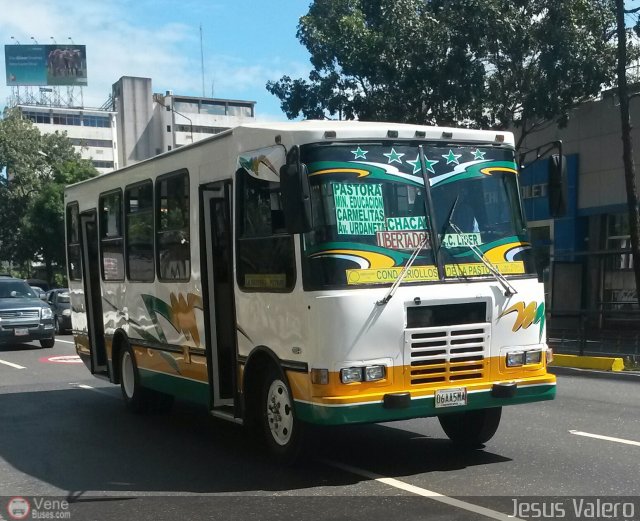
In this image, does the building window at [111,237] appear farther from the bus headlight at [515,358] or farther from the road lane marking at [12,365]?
the road lane marking at [12,365]

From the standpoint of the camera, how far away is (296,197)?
22.3 ft

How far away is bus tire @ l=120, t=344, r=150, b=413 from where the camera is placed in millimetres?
10984

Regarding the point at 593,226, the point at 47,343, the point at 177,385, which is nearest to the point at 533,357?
the point at 177,385

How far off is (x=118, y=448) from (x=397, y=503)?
3.69m

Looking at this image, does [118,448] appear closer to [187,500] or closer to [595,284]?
[187,500]

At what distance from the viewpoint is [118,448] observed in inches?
352

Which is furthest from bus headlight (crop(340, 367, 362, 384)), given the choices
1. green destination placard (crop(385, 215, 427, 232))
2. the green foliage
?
the green foliage

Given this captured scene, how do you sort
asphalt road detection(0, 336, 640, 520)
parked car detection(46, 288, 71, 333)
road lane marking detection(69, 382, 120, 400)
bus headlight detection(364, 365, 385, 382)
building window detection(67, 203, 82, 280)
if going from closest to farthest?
1. asphalt road detection(0, 336, 640, 520)
2. bus headlight detection(364, 365, 385, 382)
3. building window detection(67, 203, 82, 280)
4. road lane marking detection(69, 382, 120, 400)
5. parked car detection(46, 288, 71, 333)

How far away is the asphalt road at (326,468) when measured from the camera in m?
6.39

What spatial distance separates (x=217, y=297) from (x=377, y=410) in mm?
2534

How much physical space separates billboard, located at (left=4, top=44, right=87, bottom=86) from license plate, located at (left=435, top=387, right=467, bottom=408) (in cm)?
8543

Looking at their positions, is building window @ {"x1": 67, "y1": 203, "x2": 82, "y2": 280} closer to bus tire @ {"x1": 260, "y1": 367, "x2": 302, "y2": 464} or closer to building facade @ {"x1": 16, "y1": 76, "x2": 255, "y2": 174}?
bus tire @ {"x1": 260, "y1": 367, "x2": 302, "y2": 464}

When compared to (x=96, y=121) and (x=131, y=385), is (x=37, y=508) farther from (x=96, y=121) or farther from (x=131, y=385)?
(x=96, y=121)

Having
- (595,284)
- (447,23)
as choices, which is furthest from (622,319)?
(447,23)
